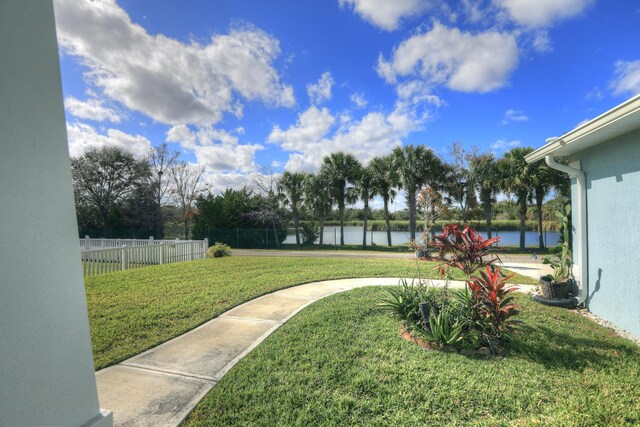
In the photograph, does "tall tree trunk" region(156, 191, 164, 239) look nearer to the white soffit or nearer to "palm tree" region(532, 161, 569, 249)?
the white soffit

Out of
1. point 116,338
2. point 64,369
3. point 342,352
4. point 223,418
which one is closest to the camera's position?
point 64,369

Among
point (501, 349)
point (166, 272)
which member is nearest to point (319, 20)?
point (501, 349)

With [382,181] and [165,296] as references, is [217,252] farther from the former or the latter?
[382,181]

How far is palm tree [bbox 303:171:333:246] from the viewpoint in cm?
2300

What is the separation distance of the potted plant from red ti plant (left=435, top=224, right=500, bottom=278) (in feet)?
10.3

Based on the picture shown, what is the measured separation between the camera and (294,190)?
79.0 feet

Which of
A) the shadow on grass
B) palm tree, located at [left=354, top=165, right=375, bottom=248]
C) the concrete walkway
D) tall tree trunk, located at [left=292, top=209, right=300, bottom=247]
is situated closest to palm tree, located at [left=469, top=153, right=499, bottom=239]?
palm tree, located at [left=354, top=165, right=375, bottom=248]

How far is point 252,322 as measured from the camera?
4457mm

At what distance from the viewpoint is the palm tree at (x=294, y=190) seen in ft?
78.7

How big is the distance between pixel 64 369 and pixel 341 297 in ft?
15.5

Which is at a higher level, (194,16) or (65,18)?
(194,16)

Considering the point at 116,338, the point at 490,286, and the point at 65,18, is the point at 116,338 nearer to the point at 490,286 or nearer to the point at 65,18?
the point at 65,18

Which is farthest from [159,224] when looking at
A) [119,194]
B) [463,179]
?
[463,179]

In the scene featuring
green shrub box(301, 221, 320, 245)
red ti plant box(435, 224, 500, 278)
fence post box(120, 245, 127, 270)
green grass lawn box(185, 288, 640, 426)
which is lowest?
green shrub box(301, 221, 320, 245)
